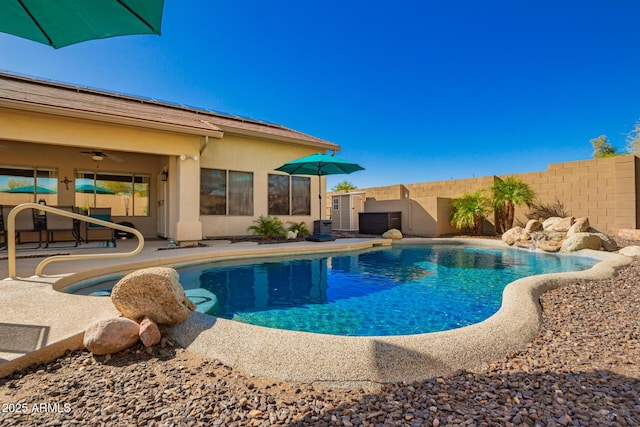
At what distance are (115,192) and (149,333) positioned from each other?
9682 mm

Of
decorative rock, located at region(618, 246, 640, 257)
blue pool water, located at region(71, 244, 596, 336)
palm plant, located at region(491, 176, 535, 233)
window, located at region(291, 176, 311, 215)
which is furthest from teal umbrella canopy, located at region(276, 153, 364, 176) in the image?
decorative rock, located at region(618, 246, 640, 257)

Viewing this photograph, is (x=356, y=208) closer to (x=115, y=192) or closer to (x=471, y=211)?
(x=471, y=211)

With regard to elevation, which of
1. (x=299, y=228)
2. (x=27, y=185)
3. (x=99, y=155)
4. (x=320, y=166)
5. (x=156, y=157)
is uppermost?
(x=156, y=157)

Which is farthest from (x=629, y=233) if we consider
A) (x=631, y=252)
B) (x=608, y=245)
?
(x=631, y=252)

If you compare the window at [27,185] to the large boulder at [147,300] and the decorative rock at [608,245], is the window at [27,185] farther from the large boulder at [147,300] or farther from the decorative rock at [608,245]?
the decorative rock at [608,245]

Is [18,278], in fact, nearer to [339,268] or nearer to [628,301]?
[339,268]

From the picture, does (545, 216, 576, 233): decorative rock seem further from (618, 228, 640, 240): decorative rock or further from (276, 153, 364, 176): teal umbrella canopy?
(276, 153, 364, 176): teal umbrella canopy

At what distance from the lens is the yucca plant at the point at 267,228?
33.9 feet

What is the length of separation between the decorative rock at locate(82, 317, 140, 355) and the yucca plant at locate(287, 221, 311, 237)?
8414mm

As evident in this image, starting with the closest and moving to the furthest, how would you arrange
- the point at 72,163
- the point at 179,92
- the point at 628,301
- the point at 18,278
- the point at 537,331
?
1. the point at 537,331
2. the point at 628,301
3. the point at 18,278
4. the point at 72,163
5. the point at 179,92

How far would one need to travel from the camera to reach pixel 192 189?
848 centimetres

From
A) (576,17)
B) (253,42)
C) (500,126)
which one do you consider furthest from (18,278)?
(500,126)

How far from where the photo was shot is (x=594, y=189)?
1082cm

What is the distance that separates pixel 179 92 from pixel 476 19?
1229 cm
